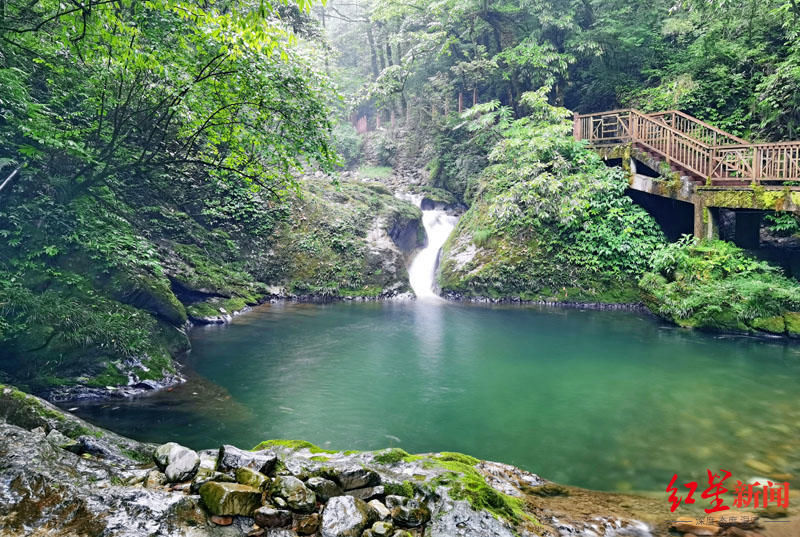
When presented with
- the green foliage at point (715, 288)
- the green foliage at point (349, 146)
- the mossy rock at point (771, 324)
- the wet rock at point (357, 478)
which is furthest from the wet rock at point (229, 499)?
the green foliage at point (349, 146)

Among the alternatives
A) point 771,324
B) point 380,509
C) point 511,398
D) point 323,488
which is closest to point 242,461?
point 323,488

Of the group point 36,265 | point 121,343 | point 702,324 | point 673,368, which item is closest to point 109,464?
point 121,343

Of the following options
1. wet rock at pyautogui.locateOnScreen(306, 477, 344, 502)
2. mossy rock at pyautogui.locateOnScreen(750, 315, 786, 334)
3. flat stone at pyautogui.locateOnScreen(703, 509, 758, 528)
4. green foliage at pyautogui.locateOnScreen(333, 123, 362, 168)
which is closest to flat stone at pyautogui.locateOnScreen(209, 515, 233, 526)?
wet rock at pyautogui.locateOnScreen(306, 477, 344, 502)

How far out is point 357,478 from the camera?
315 cm

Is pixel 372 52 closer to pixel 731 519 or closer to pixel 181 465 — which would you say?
pixel 181 465

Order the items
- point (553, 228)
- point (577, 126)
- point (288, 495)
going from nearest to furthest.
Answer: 1. point (288, 495)
2. point (553, 228)
3. point (577, 126)

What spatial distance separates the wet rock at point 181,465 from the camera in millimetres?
2936

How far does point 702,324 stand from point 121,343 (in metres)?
12.2

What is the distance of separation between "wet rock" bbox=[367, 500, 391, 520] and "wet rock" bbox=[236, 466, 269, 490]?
70 cm

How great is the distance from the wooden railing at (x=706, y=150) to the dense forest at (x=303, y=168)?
1120mm

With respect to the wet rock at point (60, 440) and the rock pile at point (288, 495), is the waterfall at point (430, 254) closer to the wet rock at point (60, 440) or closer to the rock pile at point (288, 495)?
the rock pile at point (288, 495)

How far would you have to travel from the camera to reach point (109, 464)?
3.25 metres

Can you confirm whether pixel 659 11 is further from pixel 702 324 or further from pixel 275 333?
pixel 275 333

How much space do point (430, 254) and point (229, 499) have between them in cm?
1613
